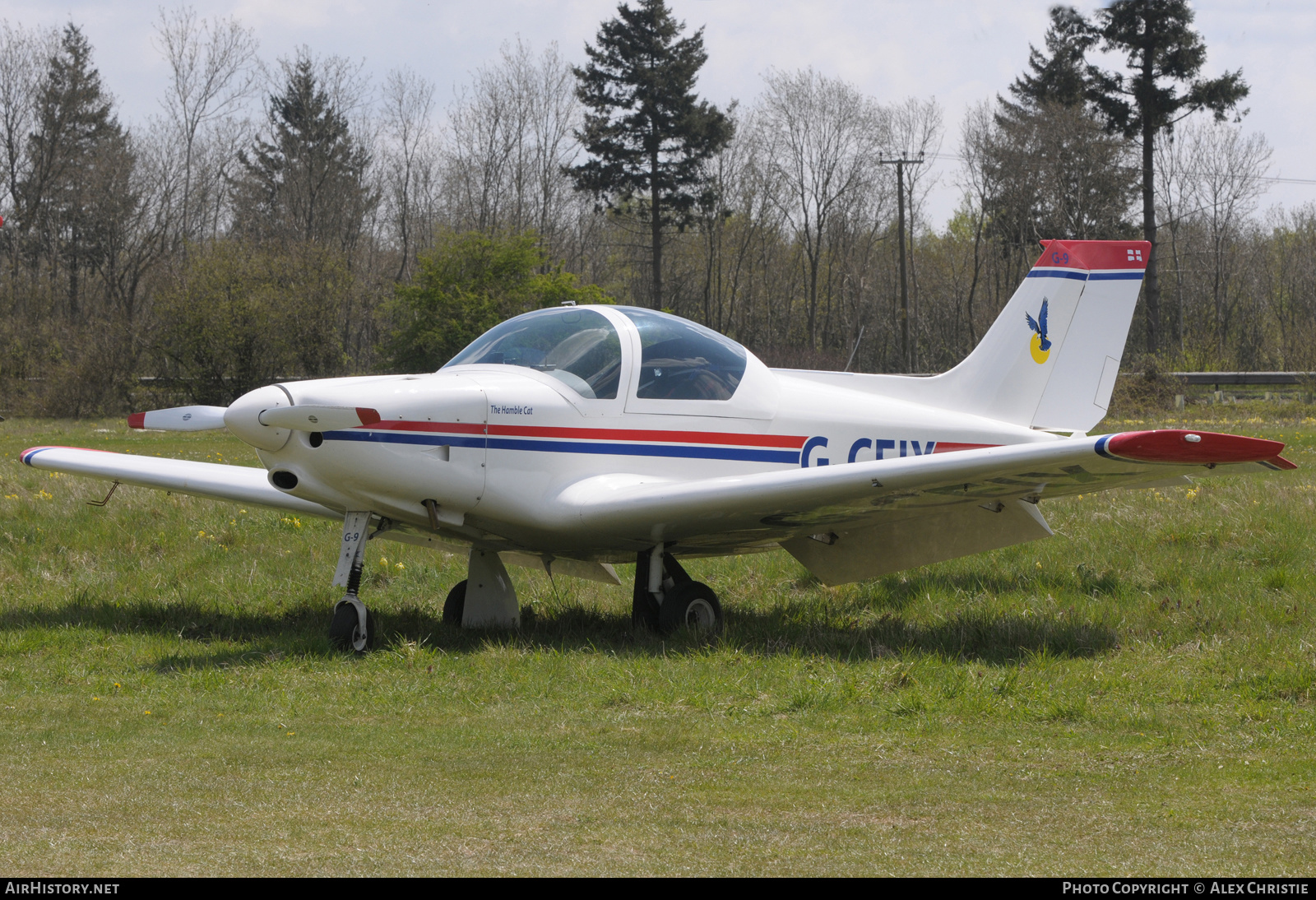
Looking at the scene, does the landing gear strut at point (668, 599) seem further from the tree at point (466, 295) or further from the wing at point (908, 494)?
the tree at point (466, 295)

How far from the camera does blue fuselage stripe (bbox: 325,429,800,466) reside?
6809mm

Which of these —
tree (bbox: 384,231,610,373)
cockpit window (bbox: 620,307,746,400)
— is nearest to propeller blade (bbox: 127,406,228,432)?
cockpit window (bbox: 620,307,746,400)

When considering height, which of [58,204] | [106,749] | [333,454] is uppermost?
[58,204]

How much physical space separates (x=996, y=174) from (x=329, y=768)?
47.8 m

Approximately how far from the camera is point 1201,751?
4.93 m

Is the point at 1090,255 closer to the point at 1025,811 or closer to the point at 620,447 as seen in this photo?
the point at 620,447

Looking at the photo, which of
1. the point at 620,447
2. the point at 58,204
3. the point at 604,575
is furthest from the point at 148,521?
the point at 58,204

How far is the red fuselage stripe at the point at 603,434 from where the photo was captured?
6922 mm

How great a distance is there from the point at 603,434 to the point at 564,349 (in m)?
0.67

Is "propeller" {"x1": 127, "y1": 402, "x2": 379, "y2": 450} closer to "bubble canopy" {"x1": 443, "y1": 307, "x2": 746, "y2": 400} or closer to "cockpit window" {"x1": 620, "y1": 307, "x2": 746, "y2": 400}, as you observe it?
"bubble canopy" {"x1": 443, "y1": 307, "x2": 746, "y2": 400}

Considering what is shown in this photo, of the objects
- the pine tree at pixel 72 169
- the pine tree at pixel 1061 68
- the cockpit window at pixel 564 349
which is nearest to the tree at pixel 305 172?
the pine tree at pixel 72 169

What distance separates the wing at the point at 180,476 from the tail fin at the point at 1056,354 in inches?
201

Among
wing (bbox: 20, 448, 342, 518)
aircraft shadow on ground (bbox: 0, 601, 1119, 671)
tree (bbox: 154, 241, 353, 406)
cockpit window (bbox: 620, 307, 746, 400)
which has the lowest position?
aircraft shadow on ground (bbox: 0, 601, 1119, 671)

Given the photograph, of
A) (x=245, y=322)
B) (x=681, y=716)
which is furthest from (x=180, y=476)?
(x=245, y=322)
